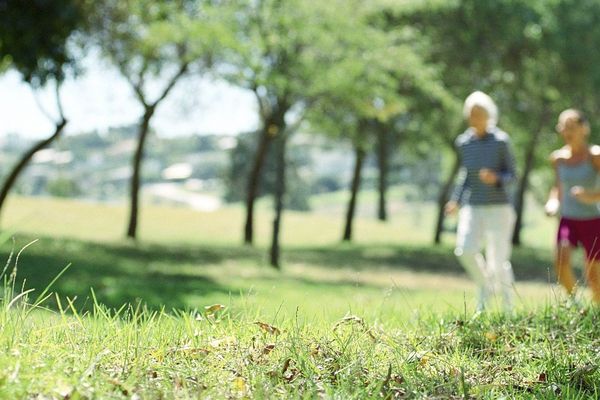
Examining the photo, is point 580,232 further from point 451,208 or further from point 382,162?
point 382,162

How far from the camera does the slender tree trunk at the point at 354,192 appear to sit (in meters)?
32.4

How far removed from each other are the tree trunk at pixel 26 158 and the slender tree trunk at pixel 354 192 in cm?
1233

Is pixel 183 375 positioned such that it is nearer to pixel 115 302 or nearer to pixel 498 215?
pixel 498 215

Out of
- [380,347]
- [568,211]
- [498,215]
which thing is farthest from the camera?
[498,215]

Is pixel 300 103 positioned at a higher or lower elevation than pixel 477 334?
higher

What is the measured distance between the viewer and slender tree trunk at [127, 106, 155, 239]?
26.5m

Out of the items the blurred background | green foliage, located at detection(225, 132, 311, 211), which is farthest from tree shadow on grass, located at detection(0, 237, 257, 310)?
green foliage, located at detection(225, 132, 311, 211)

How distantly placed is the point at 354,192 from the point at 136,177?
9.65 meters

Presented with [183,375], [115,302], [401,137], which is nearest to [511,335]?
[183,375]

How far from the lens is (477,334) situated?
16.5 feet

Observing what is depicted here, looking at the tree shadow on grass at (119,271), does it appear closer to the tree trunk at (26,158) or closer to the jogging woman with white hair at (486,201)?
the tree trunk at (26,158)

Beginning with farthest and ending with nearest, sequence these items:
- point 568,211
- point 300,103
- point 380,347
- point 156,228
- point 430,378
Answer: point 156,228
point 300,103
point 568,211
point 380,347
point 430,378

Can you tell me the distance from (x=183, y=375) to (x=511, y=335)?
224 centimetres

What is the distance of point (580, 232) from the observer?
8.23 m
